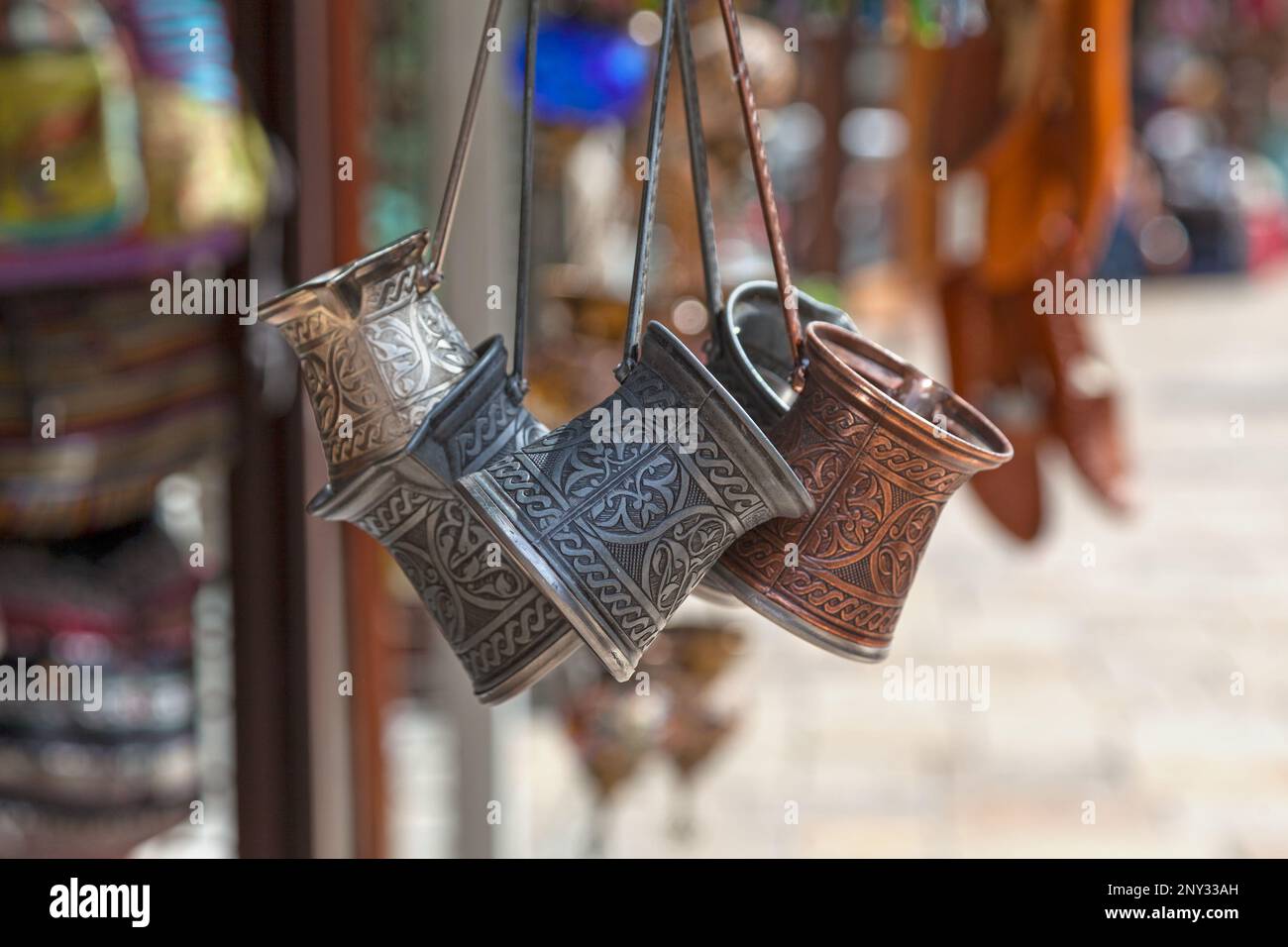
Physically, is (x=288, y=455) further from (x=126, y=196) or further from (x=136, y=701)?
(x=136, y=701)

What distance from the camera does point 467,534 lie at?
37.4 inches

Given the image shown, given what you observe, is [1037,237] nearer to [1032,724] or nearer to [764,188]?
[764,188]

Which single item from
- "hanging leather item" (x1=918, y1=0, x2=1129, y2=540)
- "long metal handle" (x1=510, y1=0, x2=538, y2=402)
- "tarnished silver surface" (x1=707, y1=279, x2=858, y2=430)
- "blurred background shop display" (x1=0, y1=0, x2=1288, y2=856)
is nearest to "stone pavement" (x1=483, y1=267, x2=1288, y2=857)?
"blurred background shop display" (x1=0, y1=0, x2=1288, y2=856)

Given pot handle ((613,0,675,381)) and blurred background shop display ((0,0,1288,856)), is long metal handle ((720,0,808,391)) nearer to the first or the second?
pot handle ((613,0,675,381))

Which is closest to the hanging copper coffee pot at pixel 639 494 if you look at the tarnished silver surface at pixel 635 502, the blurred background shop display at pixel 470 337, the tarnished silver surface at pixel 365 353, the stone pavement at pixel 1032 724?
the tarnished silver surface at pixel 635 502

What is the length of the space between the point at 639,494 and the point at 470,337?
1821 mm

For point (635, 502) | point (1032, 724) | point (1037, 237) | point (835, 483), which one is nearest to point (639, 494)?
point (635, 502)

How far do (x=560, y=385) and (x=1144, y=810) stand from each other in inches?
81.1

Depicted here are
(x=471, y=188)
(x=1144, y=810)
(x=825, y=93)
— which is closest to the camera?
(x=471, y=188)

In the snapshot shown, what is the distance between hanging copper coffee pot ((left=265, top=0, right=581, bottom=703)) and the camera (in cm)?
93

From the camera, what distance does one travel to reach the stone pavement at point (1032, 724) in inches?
141

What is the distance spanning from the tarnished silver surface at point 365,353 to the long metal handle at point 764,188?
22 cm

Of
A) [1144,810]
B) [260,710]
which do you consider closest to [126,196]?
[260,710]

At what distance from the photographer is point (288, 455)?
1972 millimetres
